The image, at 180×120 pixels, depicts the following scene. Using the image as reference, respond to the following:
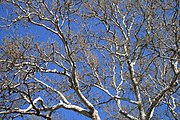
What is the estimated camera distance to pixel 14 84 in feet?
27.3

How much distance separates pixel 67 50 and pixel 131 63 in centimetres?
290

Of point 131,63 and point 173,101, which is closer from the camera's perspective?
point 131,63

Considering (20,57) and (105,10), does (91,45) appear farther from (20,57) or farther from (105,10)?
(20,57)

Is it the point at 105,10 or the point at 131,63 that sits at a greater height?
the point at 105,10

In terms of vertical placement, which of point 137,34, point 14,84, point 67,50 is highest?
point 137,34

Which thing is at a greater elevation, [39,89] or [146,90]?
[146,90]

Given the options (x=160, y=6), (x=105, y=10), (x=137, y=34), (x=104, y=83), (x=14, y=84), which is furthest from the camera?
(x=104, y=83)

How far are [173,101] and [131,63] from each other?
2.96 meters

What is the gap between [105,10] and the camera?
11.1 m

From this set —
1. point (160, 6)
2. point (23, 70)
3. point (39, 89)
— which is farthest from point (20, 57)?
point (160, 6)

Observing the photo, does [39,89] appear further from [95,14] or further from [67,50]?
[95,14]

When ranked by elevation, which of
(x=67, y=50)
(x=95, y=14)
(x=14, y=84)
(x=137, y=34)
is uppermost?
(x=95, y=14)

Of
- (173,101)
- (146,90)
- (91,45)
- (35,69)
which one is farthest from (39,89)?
(173,101)

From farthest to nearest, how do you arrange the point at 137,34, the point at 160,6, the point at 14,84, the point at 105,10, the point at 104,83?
the point at 104,83 → the point at 105,10 → the point at 137,34 → the point at 160,6 → the point at 14,84
